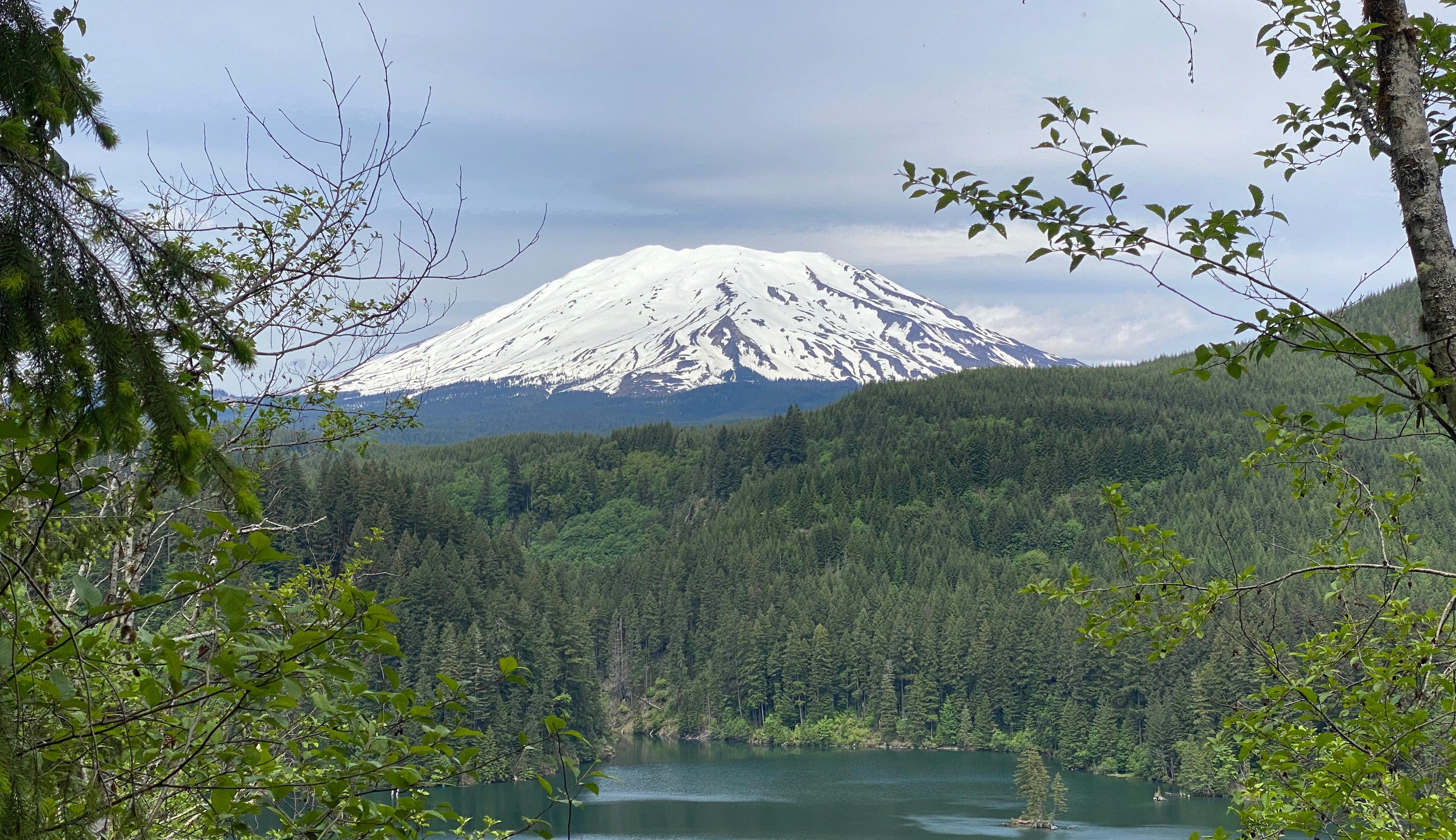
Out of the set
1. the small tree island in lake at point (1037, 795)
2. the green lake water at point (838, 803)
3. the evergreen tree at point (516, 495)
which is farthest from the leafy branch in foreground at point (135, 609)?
the evergreen tree at point (516, 495)

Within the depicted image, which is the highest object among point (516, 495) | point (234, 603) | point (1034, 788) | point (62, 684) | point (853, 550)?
point (234, 603)

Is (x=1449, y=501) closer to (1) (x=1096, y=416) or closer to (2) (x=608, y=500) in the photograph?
(1) (x=1096, y=416)

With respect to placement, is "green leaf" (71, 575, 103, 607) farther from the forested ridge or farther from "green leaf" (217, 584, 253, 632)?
the forested ridge

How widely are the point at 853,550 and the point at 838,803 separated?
62967mm

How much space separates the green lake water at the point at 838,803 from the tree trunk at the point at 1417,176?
1774 inches

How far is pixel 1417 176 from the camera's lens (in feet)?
14.4

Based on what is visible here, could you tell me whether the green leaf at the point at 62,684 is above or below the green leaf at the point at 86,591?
below

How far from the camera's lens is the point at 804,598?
11238 cm

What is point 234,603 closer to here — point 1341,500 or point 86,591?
point 86,591

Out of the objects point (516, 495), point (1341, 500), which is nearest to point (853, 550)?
point (516, 495)

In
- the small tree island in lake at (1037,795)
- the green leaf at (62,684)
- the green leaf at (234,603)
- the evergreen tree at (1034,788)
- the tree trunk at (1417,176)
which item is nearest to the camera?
the green leaf at (234,603)

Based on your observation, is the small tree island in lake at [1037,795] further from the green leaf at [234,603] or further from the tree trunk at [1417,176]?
the green leaf at [234,603]

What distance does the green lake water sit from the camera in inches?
2255

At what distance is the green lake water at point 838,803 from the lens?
57281mm
